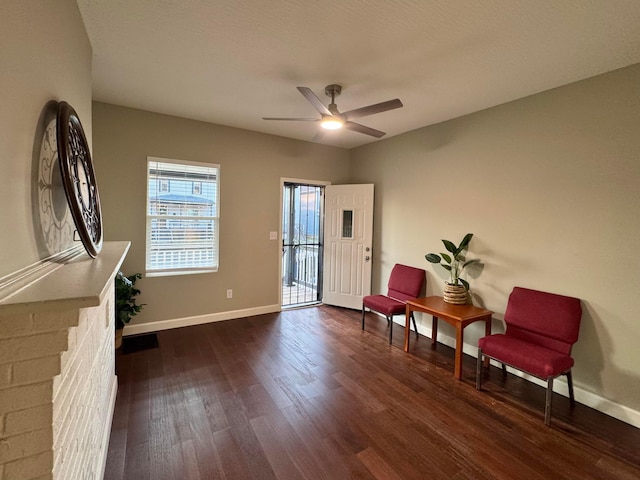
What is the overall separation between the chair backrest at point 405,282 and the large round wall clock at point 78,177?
3262mm

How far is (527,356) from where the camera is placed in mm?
2256

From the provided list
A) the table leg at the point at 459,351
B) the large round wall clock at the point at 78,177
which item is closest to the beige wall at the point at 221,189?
the large round wall clock at the point at 78,177

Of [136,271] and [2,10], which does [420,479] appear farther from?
[136,271]

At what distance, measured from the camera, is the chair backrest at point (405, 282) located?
373 cm

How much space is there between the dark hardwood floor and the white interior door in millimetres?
1479

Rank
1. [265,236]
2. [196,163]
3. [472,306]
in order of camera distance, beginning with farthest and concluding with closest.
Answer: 1. [265,236]
2. [196,163]
3. [472,306]

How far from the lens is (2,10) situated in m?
0.82

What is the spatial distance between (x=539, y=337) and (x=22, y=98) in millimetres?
3567

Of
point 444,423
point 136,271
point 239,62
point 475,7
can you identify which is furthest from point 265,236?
point 475,7

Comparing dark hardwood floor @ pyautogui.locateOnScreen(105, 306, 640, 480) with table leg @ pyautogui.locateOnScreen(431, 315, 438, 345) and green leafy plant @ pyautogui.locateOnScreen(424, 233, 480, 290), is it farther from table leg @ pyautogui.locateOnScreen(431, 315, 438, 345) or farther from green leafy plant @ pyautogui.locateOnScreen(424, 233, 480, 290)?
green leafy plant @ pyautogui.locateOnScreen(424, 233, 480, 290)

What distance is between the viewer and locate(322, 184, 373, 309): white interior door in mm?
4527

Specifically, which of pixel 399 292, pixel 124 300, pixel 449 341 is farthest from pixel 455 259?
pixel 124 300

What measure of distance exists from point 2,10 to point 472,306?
3683 mm

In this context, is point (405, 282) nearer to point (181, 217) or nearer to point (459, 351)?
point (459, 351)
